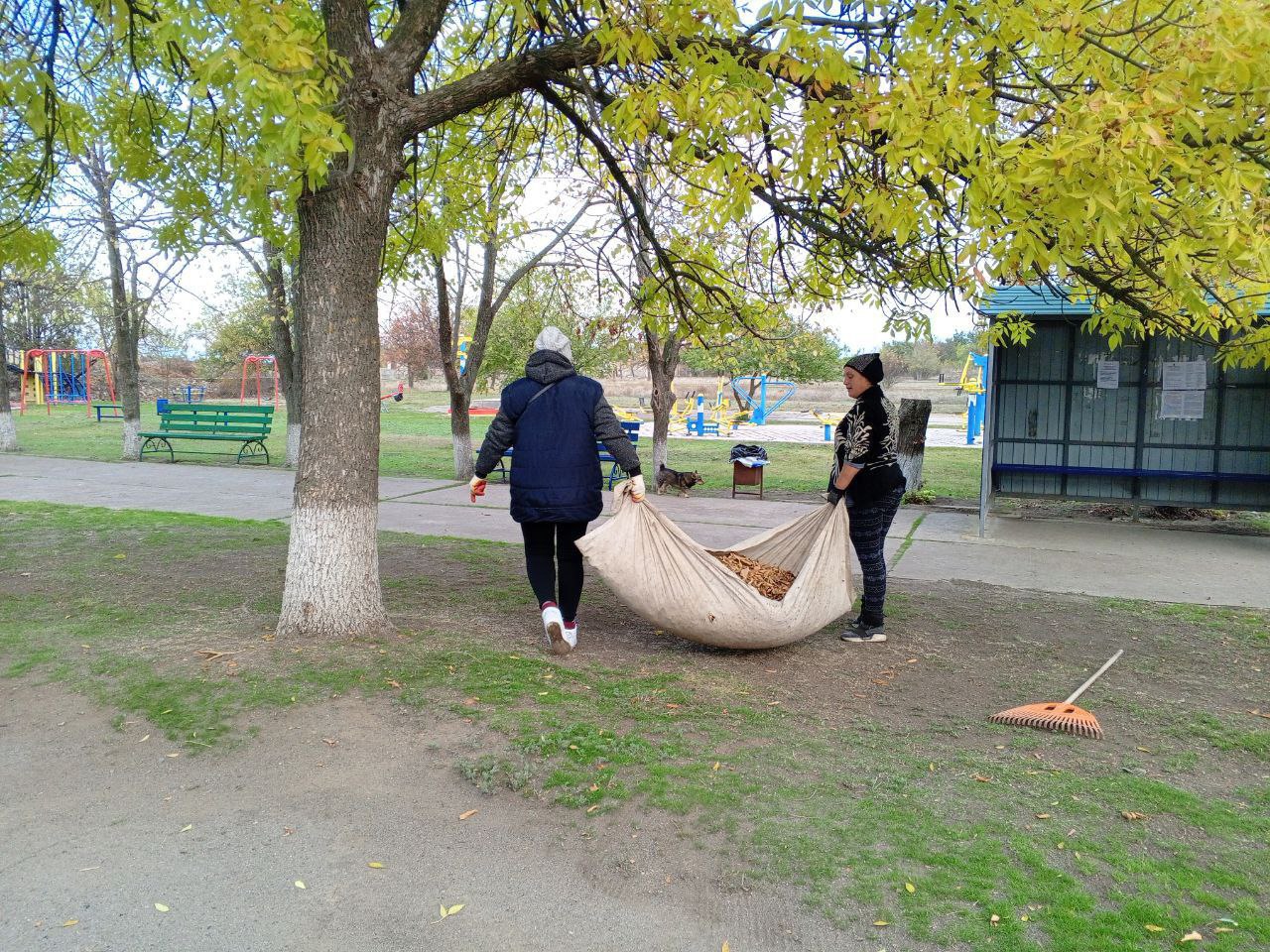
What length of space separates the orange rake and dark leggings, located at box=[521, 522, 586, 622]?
6.98 ft

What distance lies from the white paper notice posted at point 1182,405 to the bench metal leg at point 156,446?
13.9m

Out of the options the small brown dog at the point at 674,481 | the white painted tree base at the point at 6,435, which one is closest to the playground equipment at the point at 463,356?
the small brown dog at the point at 674,481

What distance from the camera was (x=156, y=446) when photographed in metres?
17.0

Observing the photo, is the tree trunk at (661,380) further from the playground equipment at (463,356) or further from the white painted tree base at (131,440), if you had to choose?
the white painted tree base at (131,440)

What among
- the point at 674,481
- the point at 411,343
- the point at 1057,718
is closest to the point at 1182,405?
the point at 674,481

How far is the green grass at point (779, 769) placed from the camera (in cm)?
272

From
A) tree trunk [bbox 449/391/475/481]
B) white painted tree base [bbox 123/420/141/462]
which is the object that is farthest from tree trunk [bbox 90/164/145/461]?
tree trunk [bbox 449/391/475/481]

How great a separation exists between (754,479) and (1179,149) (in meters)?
8.47

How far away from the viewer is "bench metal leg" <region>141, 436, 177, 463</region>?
1524cm

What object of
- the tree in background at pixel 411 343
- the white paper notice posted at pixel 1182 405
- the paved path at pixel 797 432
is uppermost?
the tree in background at pixel 411 343

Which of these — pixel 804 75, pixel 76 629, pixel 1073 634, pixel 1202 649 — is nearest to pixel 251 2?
pixel 804 75

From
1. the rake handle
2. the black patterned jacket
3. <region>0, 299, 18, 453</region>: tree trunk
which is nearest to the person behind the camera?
the rake handle

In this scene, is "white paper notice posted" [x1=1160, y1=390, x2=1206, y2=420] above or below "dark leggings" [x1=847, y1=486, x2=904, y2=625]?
above

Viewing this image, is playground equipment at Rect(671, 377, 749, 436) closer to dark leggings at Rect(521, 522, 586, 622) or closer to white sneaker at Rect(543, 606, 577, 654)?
dark leggings at Rect(521, 522, 586, 622)
